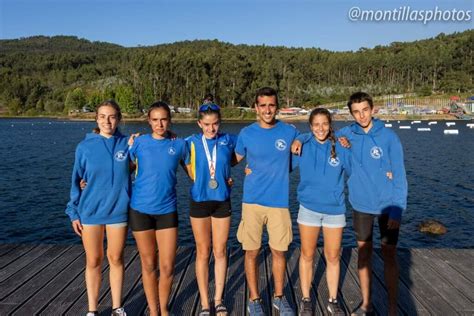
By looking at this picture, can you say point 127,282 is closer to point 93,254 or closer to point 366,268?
point 93,254

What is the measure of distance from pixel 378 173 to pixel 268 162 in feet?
3.52

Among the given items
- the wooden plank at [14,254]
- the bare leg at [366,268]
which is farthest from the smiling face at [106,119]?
the wooden plank at [14,254]

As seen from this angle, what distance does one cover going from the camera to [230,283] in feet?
16.5

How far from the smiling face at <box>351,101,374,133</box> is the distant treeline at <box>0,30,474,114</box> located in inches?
3628

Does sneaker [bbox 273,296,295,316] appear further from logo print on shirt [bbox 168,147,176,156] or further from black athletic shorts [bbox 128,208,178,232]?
logo print on shirt [bbox 168,147,176,156]

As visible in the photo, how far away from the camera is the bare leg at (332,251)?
405cm

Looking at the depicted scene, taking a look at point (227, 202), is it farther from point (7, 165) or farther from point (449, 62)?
point (449, 62)

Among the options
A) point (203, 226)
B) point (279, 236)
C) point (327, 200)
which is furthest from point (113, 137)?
point (327, 200)

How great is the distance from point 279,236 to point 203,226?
31.1 inches

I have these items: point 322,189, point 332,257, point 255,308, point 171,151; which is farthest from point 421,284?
point 171,151

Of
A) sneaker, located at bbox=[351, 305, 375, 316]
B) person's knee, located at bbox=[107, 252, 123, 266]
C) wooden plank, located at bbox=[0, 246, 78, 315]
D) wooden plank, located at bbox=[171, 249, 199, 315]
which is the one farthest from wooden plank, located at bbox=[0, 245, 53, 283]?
sneaker, located at bbox=[351, 305, 375, 316]

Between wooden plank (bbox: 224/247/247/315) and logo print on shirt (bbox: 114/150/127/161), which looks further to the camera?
wooden plank (bbox: 224/247/247/315)

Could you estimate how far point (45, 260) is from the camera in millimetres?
5770

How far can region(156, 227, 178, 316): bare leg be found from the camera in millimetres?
3793
